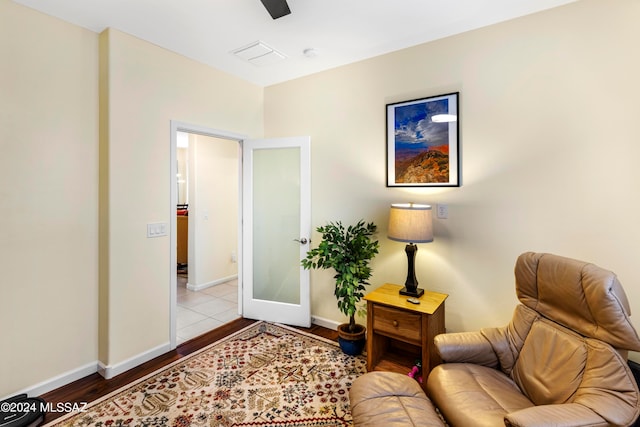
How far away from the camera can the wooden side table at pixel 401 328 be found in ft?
6.93

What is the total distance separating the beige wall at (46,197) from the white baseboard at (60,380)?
28 mm

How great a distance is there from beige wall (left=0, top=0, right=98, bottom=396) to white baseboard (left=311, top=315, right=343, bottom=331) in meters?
1.97

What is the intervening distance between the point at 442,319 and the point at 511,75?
6.28 feet

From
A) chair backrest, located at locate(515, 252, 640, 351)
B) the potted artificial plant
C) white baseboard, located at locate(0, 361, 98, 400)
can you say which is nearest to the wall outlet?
the potted artificial plant

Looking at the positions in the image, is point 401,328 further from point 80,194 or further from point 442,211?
point 80,194

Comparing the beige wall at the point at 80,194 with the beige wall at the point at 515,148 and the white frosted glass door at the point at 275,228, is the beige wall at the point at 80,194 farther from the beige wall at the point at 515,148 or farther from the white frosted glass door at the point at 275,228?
the beige wall at the point at 515,148

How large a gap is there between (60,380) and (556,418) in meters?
3.10

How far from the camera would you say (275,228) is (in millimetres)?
3461

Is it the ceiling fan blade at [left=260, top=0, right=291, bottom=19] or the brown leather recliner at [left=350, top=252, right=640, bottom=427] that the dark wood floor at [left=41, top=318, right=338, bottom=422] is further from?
the ceiling fan blade at [left=260, top=0, right=291, bottom=19]

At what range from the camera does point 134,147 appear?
2479 mm

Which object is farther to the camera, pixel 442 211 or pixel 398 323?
pixel 442 211

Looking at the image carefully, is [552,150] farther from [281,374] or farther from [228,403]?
[228,403]

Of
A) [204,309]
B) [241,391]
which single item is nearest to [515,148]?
[241,391]

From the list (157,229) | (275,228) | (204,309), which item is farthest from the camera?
(204,309)
